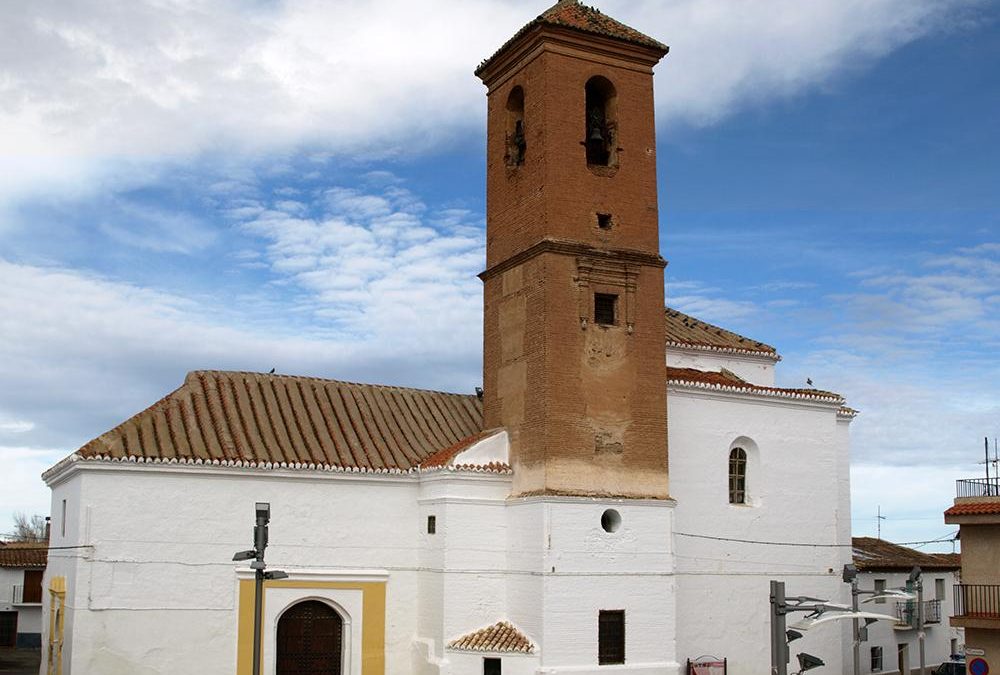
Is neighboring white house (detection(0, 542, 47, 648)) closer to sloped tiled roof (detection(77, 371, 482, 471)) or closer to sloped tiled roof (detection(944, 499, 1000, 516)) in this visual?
sloped tiled roof (detection(77, 371, 482, 471))

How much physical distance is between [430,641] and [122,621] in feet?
19.0

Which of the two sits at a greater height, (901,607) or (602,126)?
(602,126)

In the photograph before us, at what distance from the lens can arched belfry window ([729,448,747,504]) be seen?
84.0ft

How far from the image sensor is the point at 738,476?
2573 cm

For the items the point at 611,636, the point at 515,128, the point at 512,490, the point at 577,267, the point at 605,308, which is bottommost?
the point at 611,636

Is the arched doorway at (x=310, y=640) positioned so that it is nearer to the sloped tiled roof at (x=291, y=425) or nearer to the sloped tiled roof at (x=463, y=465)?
the sloped tiled roof at (x=291, y=425)

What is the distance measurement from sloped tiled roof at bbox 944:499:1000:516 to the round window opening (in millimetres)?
6776

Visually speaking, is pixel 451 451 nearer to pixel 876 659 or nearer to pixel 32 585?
pixel 876 659

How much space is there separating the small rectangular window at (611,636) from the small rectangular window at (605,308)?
18.5 feet

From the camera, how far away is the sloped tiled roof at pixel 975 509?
73.9ft

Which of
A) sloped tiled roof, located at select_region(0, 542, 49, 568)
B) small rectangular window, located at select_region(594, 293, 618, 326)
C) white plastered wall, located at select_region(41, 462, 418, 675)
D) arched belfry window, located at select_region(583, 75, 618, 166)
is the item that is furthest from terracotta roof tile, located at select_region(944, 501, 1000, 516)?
sloped tiled roof, located at select_region(0, 542, 49, 568)

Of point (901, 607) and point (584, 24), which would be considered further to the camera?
point (901, 607)

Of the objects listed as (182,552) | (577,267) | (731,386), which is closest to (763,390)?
(731,386)

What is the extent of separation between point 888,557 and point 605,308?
1463 cm
